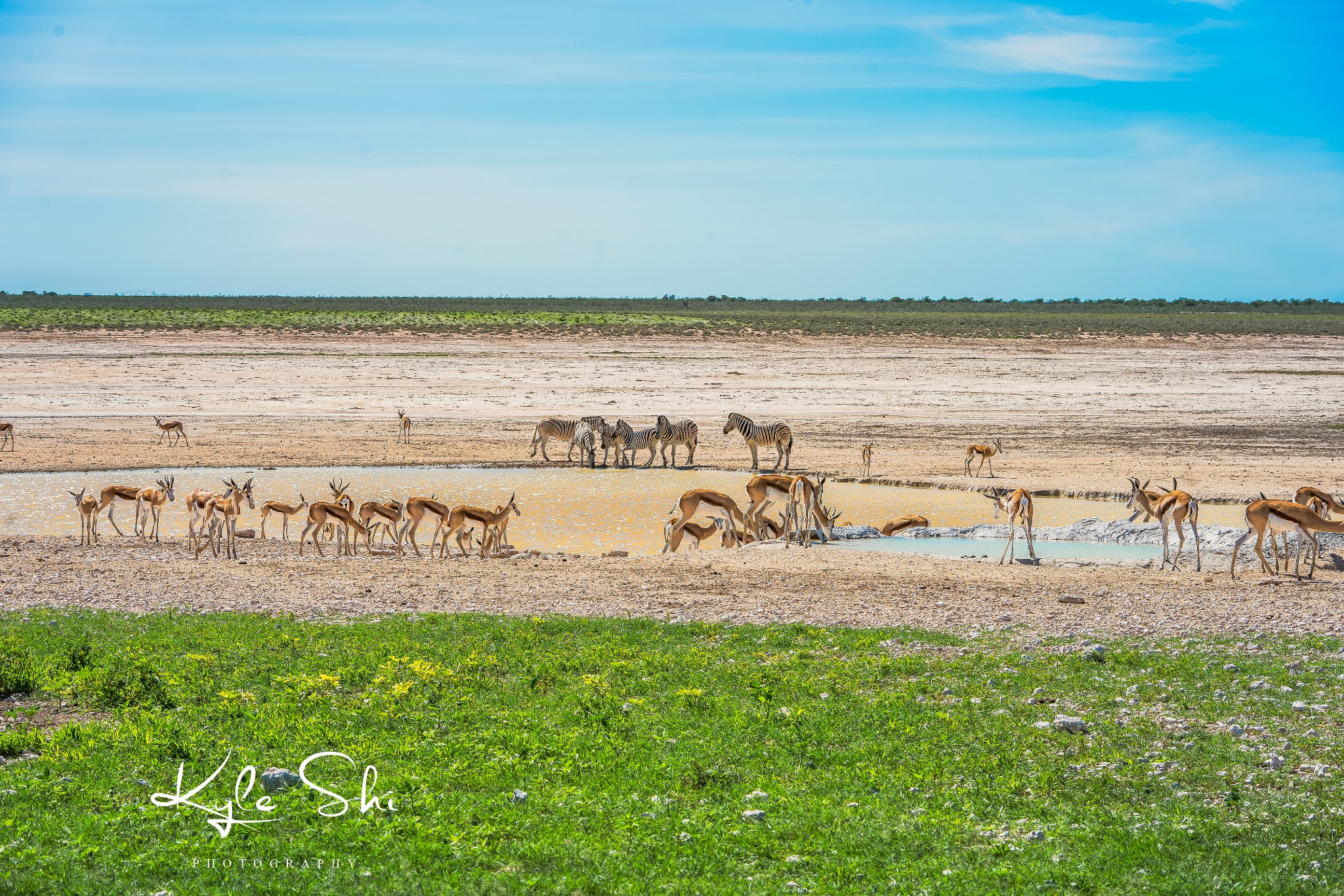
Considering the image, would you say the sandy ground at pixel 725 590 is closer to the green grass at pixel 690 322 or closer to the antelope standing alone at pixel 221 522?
the antelope standing alone at pixel 221 522

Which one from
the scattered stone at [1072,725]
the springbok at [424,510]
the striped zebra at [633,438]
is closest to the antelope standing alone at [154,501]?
the springbok at [424,510]

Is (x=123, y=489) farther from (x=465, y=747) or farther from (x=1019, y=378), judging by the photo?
(x=1019, y=378)

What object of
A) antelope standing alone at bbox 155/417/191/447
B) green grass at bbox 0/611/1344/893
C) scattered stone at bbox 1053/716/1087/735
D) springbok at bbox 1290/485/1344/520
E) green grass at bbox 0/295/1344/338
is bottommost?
green grass at bbox 0/611/1344/893

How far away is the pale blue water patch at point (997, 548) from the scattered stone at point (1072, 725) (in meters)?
9.53

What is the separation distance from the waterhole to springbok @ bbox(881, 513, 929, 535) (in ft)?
1.39

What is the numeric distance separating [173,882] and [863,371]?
145 feet

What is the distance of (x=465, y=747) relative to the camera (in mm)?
8188

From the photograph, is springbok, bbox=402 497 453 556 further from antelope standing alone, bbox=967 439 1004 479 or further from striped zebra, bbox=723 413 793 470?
antelope standing alone, bbox=967 439 1004 479

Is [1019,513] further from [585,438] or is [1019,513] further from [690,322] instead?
[690,322]

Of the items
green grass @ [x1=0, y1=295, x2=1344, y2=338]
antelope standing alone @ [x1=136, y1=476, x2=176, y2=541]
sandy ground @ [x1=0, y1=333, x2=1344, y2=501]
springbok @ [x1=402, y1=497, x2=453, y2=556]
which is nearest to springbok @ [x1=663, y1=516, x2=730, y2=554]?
springbok @ [x1=402, y1=497, x2=453, y2=556]

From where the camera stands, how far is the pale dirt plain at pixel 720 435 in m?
14.0

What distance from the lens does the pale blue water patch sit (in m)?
18.8

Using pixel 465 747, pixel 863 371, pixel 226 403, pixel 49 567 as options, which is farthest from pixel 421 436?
pixel 465 747

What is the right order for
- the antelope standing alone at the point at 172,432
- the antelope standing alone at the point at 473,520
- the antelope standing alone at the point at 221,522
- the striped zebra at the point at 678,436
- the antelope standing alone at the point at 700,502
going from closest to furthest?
the antelope standing alone at the point at 221,522, the antelope standing alone at the point at 473,520, the antelope standing alone at the point at 700,502, the antelope standing alone at the point at 172,432, the striped zebra at the point at 678,436
